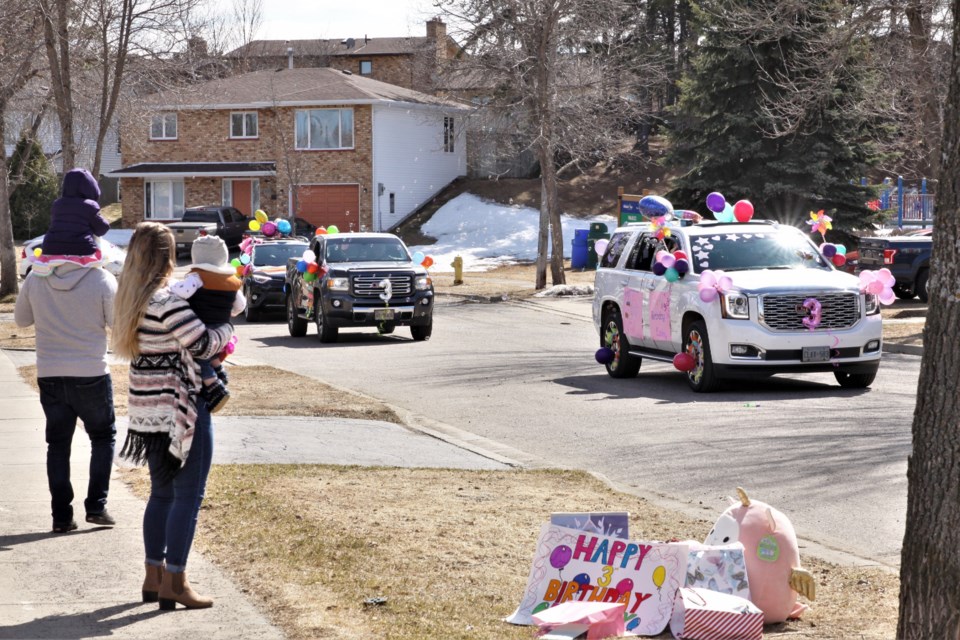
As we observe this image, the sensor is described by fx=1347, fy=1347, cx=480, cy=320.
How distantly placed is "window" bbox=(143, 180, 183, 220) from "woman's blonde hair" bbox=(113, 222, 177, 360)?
56346mm

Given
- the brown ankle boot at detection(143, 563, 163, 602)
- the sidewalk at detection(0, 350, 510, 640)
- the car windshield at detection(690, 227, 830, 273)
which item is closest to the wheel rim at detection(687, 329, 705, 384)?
the car windshield at detection(690, 227, 830, 273)

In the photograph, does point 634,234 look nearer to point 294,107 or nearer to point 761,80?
point 761,80

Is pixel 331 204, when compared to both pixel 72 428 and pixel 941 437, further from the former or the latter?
pixel 941 437

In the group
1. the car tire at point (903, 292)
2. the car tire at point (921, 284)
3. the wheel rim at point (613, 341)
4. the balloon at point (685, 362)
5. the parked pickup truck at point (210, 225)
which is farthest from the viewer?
the parked pickup truck at point (210, 225)

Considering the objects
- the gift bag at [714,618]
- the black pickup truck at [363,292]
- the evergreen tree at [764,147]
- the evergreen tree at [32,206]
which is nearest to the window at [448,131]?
the evergreen tree at [32,206]

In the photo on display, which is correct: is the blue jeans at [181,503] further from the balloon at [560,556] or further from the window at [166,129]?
the window at [166,129]

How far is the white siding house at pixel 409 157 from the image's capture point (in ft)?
190

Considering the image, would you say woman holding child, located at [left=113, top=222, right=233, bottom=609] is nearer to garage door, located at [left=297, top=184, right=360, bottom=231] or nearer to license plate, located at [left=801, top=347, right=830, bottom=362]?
license plate, located at [left=801, top=347, right=830, bottom=362]

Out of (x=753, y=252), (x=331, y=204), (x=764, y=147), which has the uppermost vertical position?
(x=764, y=147)

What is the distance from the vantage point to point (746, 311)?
Result: 14906 millimetres

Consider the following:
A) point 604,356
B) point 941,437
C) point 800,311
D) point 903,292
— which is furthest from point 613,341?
point 903,292

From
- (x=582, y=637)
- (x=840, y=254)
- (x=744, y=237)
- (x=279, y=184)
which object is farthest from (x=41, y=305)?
(x=279, y=184)

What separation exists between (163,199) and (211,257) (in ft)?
188

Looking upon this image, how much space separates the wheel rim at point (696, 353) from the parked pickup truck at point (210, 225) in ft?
112
